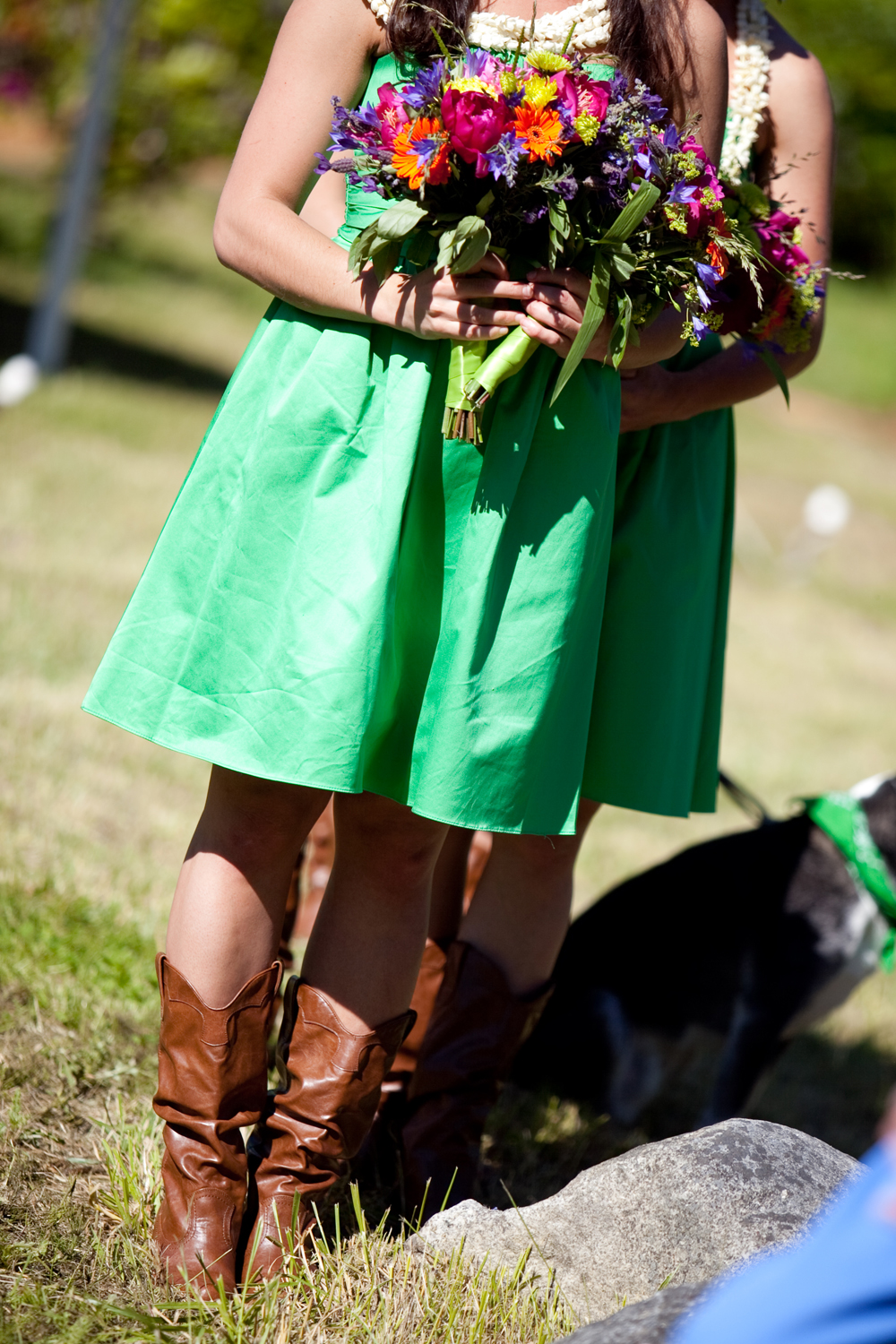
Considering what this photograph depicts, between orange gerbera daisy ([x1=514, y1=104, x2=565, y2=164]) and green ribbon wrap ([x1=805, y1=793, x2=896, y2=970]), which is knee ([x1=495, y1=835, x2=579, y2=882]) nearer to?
orange gerbera daisy ([x1=514, y1=104, x2=565, y2=164])

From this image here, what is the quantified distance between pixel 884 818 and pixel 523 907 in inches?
58.2

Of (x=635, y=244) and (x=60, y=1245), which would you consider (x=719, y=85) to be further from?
(x=60, y=1245)

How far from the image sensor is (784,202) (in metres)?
2.18

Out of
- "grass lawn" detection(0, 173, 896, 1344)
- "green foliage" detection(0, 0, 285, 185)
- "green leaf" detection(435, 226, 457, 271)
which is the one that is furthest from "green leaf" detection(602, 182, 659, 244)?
"green foliage" detection(0, 0, 285, 185)

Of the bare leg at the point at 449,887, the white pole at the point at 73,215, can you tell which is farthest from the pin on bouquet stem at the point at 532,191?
the white pole at the point at 73,215

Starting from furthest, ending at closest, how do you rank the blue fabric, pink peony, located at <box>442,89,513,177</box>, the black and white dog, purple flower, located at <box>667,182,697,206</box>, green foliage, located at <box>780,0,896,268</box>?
green foliage, located at <box>780,0,896,268</box> < the black and white dog < purple flower, located at <box>667,182,697,206</box> < pink peony, located at <box>442,89,513,177</box> < the blue fabric

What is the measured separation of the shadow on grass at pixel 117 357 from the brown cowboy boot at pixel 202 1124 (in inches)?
355

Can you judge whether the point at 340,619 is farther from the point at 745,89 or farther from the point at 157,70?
the point at 157,70

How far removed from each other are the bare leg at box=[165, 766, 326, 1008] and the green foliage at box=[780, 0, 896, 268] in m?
26.0

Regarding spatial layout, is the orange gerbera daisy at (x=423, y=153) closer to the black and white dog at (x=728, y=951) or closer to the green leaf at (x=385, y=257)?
the green leaf at (x=385, y=257)

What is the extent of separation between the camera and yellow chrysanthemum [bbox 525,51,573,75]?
1527mm

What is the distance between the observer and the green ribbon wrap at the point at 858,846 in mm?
3148

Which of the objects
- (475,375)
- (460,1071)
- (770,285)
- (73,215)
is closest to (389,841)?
(460,1071)

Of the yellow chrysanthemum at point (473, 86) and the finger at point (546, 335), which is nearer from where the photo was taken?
the yellow chrysanthemum at point (473, 86)
